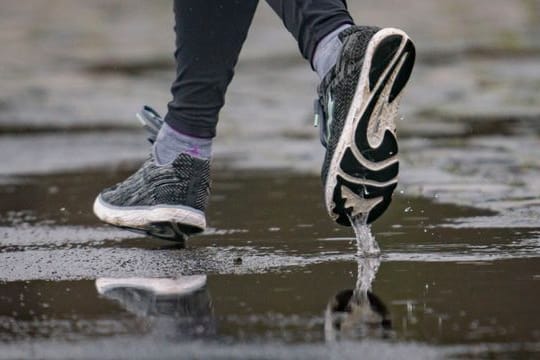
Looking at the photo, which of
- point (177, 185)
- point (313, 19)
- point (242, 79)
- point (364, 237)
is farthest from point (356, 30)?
point (242, 79)

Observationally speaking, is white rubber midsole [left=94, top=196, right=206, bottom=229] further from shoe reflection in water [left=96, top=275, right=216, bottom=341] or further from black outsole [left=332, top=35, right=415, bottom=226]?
black outsole [left=332, top=35, right=415, bottom=226]

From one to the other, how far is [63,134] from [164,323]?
486 centimetres

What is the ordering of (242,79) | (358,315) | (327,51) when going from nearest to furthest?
1. (358,315)
2. (327,51)
3. (242,79)

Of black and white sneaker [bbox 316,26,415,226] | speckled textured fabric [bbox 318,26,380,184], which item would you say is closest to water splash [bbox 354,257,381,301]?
black and white sneaker [bbox 316,26,415,226]

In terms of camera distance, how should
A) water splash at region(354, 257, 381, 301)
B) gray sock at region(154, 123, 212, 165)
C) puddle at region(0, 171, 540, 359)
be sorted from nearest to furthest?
puddle at region(0, 171, 540, 359) < water splash at region(354, 257, 381, 301) < gray sock at region(154, 123, 212, 165)

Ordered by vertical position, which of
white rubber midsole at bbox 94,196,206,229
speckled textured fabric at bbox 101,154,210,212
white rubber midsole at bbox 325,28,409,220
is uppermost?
white rubber midsole at bbox 325,28,409,220

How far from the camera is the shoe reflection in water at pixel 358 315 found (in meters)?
2.86

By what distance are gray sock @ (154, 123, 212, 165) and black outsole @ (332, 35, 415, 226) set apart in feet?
2.06

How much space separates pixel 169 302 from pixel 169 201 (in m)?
0.83

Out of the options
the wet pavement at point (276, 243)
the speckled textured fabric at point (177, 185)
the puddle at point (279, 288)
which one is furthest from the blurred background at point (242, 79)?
the speckled textured fabric at point (177, 185)

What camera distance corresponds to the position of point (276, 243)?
161 inches

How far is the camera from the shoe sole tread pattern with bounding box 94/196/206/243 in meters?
4.02

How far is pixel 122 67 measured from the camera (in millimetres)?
11859

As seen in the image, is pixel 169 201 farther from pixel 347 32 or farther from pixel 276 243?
pixel 347 32
